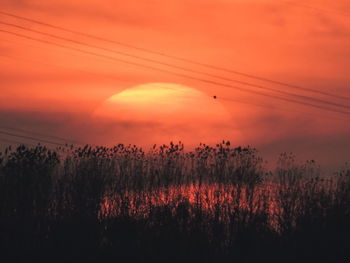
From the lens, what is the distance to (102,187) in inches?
1526

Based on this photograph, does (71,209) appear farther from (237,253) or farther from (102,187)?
(237,253)

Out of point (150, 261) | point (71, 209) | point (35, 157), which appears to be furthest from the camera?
point (35, 157)

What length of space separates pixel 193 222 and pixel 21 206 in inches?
359

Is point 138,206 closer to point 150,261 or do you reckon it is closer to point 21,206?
point 150,261

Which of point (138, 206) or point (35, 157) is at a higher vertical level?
point (35, 157)

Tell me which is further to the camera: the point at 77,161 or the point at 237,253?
the point at 77,161

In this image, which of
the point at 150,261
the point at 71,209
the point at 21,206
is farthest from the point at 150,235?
the point at 21,206

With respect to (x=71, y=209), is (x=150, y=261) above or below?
below

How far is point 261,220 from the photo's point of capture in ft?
124

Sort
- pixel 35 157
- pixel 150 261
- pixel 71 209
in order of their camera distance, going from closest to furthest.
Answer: pixel 150 261 < pixel 71 209 < pixel 35 157

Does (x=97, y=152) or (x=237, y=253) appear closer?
(x=237, y=253)

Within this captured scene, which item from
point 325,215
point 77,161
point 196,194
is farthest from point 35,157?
point 325,215

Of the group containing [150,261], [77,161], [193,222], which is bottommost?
[150,261]

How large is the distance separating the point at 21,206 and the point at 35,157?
344 centimetres
